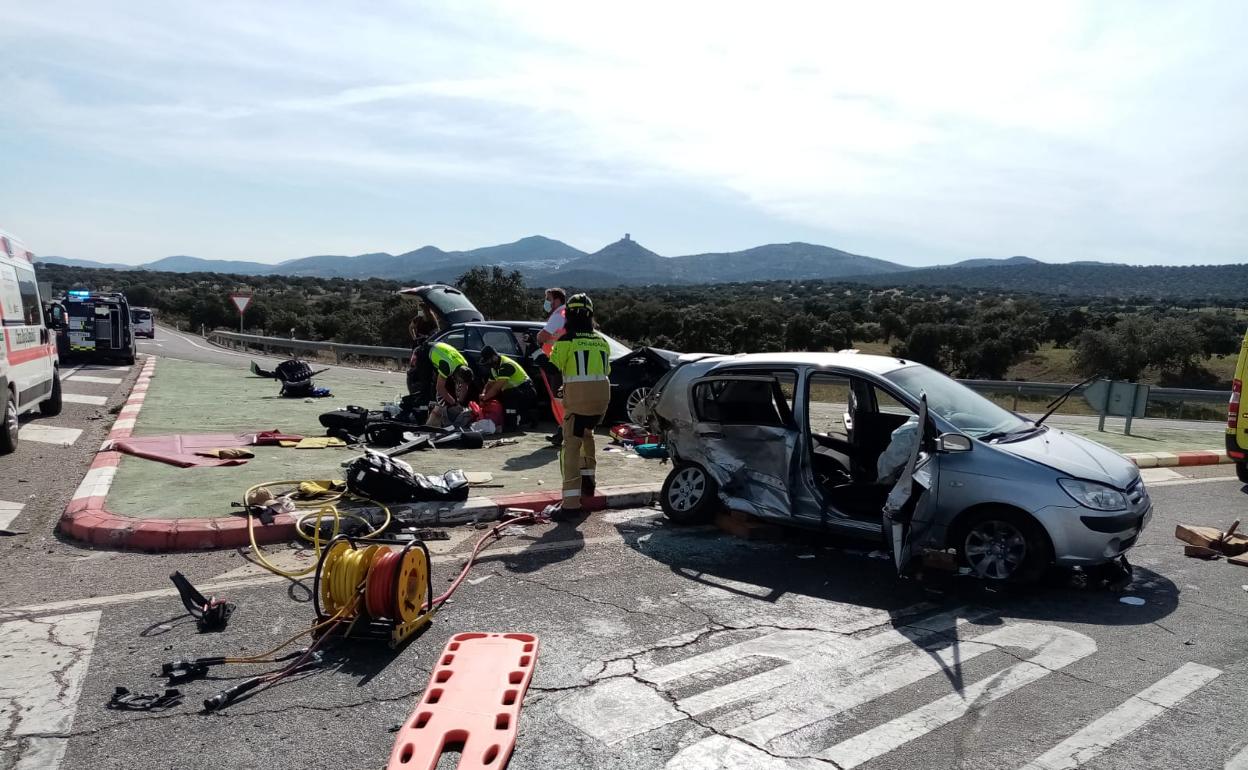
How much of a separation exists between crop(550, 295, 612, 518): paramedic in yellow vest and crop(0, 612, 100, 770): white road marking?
385 centimetres

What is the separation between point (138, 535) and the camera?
6121 mm

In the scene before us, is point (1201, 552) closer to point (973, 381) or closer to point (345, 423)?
point (345, 423)

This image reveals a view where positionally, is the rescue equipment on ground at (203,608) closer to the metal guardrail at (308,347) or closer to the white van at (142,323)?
the metal guardrail at (308,347)

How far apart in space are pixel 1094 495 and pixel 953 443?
3.10 ft

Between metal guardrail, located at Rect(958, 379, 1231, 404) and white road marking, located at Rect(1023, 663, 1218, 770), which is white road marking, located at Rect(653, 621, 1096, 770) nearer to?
white road marking, located at Rect(1023, 663, 1218, 770)

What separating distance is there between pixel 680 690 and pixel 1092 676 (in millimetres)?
2116

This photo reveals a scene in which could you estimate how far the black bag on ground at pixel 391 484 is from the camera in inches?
281

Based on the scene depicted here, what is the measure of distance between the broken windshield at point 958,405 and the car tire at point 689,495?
177 cm

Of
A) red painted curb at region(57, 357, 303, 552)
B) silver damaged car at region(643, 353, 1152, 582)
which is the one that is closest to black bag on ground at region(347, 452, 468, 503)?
red painted curb at region(57, 357, 303, 552)

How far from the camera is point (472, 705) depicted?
12.5 ft

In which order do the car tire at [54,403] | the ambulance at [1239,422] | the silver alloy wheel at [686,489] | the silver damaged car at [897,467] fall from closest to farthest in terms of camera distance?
the silver damaged car at [897,467] < the silver alloy wheel at [686,489] < the ambulance at [1239,422] < the car tire at [54,403]

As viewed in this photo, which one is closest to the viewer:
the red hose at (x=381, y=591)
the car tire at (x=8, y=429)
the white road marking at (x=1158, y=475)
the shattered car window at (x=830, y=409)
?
the red hose at (x=381, y=591)

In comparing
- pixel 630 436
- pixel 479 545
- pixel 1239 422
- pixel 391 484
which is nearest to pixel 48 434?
pixel 391 484

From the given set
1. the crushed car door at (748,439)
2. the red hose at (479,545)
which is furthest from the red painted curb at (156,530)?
the crushed car door at (748,439)
